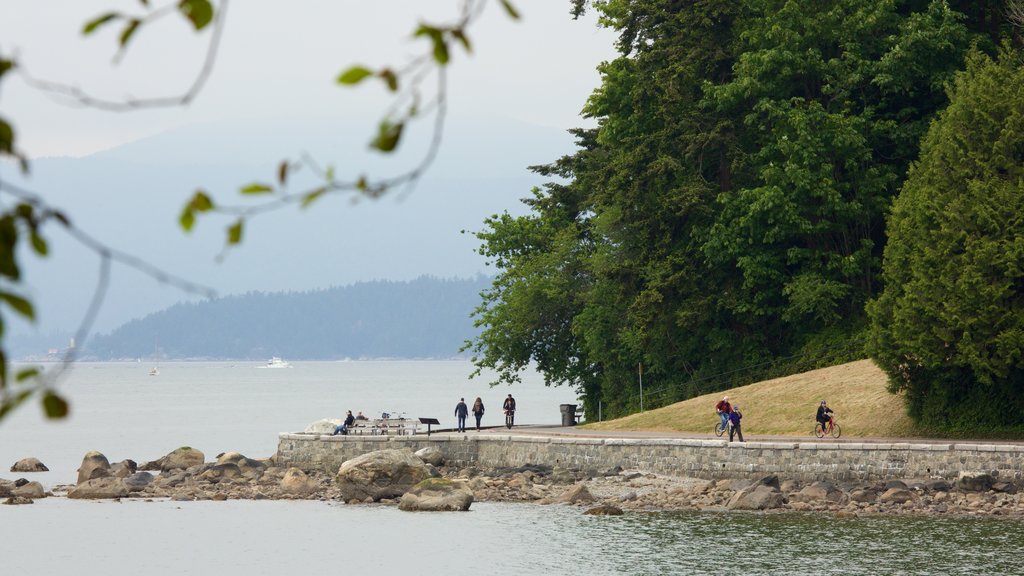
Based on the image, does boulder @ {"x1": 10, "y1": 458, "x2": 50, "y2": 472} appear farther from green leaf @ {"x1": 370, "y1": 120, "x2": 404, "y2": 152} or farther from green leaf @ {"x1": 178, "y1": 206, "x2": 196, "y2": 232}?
green leaf @ {"x1": 370, "y1": 120, "x2": 404, "y2": 152}

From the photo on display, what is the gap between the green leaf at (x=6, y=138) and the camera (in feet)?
14.5

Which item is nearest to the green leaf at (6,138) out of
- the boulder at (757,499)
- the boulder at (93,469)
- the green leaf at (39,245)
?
the green leaf at (39,245)

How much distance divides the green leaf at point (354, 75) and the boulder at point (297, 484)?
4564 centimetres

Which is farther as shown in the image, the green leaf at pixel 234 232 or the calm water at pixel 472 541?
the calm water at pixel 472 541

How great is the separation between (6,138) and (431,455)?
4744 cm

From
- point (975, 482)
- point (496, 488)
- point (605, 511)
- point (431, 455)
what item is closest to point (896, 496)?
point (975, 482)

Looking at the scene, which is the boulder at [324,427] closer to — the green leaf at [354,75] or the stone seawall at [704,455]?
the stone seawall at [704,455]

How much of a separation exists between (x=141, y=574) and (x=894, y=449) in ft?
65.2

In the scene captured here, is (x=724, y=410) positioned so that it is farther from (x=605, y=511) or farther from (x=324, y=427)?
(x=324, y=427)

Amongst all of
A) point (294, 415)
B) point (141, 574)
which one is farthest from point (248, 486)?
point (294, 415)

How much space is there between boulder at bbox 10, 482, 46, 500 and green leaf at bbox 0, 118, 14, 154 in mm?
50574

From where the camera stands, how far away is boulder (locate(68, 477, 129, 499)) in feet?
171

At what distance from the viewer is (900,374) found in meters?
44.4

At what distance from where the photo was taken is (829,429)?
44.6 meters
